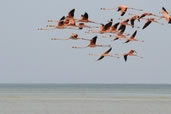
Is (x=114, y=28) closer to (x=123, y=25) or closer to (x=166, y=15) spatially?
(x=123, y=25)

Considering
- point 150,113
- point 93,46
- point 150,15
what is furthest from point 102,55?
point 150,113

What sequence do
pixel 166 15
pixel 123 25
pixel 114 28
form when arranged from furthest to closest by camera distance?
pixel 123 25, pixel 114 28, pixel 166 15

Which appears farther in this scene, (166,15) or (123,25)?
(123,25)

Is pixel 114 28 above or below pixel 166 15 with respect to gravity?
Result: below

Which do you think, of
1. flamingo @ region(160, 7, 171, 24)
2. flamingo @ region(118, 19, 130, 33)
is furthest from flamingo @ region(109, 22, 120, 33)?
flamingo @ region(160, 7, 171, 24)

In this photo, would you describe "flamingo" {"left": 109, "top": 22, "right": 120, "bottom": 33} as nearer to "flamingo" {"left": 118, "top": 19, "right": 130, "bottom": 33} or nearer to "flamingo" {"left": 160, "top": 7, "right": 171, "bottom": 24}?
"flamingo" {"left": 118, "top": 19, "right": 130, "bottom": 33}

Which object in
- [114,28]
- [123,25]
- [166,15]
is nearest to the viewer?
[166,15]

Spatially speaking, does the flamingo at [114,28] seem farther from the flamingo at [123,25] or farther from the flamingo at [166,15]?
the flamingo at [166,15]

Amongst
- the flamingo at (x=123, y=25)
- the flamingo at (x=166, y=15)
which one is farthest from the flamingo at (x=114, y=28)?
the flamingo at (x=166, y=15)

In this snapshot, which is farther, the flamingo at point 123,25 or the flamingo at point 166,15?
the flamingo at point 123,25

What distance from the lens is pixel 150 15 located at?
18094 mm

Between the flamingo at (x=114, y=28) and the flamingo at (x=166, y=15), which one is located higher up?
the flamingo at (x=166, y=15)

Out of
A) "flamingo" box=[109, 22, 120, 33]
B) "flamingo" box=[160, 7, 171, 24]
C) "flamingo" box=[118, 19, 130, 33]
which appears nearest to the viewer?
"flamingo" box=[160, 7, 171, 24]

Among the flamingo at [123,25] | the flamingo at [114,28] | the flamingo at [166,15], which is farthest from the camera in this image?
the flamingo at [123,25]
